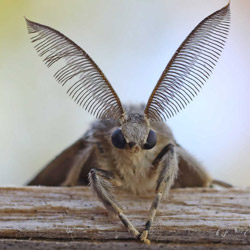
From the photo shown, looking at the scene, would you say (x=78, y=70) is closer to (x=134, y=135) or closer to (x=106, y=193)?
(x=134, y=135)

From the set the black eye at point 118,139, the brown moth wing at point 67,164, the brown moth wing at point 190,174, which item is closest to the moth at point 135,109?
the black eye at point 118,139

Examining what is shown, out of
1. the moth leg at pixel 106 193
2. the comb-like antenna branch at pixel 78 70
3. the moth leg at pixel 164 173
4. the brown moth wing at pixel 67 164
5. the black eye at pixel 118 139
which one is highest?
the comb-like antenna branch at pixel 78 70

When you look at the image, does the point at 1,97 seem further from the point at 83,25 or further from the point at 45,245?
the point at 45,245

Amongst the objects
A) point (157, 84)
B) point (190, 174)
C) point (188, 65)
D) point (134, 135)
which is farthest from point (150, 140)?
point (190, 174)

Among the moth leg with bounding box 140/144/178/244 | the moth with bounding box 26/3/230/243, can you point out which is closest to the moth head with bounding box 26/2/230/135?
the moth with bounding box 26/3/230/243

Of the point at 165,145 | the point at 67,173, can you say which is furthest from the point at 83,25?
the point at 165,145

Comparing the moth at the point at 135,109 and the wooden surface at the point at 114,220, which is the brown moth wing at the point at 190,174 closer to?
the moth at the point at 135,109

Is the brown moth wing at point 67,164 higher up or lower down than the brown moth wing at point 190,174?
lower down

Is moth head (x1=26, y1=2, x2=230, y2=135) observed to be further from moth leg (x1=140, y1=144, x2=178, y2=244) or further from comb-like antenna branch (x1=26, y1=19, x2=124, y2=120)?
moth leg (x1=140, y1=144, x2=178, y2=244)
